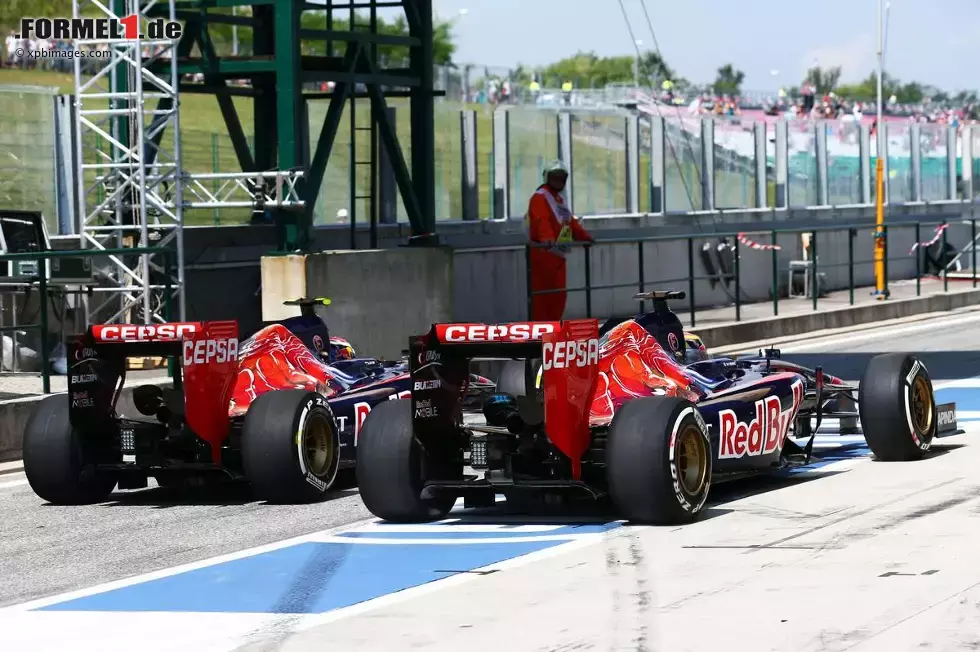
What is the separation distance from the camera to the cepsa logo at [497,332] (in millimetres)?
10438

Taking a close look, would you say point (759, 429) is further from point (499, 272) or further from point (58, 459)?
point (499, 272)

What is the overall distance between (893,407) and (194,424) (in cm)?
468

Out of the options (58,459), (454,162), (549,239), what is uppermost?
(454,162)

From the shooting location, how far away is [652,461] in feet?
33.3

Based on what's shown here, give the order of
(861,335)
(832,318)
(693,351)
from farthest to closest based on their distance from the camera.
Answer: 1. (832,318)
2. (861,335)
3. (693,351)

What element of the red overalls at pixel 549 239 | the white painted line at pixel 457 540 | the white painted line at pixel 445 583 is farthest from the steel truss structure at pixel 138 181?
the white painted line at pixel 445 583

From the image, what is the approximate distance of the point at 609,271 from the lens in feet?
96.0

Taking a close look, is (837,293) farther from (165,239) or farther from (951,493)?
(951,493)

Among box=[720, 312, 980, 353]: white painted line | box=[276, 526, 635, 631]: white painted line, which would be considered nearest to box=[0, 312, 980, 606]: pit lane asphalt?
box=[276, 526, 635, 631]: white painted line

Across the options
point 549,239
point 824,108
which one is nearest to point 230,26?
point 824,108

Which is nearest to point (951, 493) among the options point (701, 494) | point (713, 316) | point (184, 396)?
point (701, 494)

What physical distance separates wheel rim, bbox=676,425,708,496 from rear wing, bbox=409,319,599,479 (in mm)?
557

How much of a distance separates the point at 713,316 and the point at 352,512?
1726 cm

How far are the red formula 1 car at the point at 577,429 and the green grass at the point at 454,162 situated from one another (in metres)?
14.6
